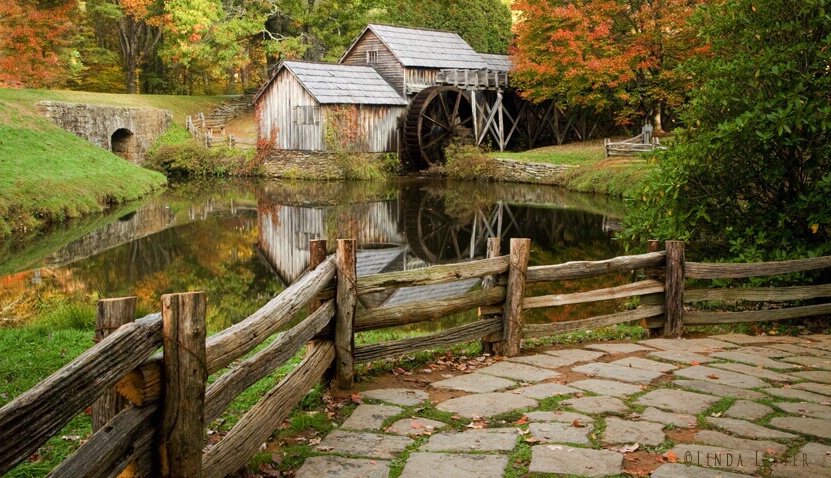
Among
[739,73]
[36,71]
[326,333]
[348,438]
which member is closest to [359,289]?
[326,333]

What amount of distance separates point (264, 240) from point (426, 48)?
2131 cm

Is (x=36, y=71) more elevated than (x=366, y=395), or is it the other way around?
(x=36, y=71)

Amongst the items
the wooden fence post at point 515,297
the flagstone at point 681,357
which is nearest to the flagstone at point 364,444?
the wooden fence post at point 515,297

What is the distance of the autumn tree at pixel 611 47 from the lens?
28.7 meters

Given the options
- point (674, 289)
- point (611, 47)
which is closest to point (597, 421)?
point (674, 289)

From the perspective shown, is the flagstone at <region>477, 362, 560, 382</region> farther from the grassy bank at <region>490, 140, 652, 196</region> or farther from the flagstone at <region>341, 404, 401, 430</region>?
the grassy bank at <region>490, 140, 652, 196</region>

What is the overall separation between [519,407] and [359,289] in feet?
4.64

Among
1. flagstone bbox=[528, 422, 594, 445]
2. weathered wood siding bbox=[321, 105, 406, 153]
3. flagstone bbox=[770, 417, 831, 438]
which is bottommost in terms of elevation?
flagstone bbox=[770, 417, 831, 438]

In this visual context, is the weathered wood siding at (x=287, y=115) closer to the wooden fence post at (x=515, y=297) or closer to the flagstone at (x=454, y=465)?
the wooden fence post at (x=515, y=297)

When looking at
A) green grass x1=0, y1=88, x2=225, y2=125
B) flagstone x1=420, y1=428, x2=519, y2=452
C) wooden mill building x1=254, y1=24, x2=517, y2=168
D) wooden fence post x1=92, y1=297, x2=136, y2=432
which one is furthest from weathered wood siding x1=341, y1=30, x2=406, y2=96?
wooden fence post x1=92, y1=297, x2=136, y2=432

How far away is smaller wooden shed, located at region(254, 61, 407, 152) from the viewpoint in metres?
33.1

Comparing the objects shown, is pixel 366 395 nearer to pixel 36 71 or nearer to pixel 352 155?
pixel 352 155

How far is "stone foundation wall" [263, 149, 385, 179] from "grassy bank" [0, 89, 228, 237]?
5858 mm

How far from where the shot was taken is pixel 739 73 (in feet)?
31.8
